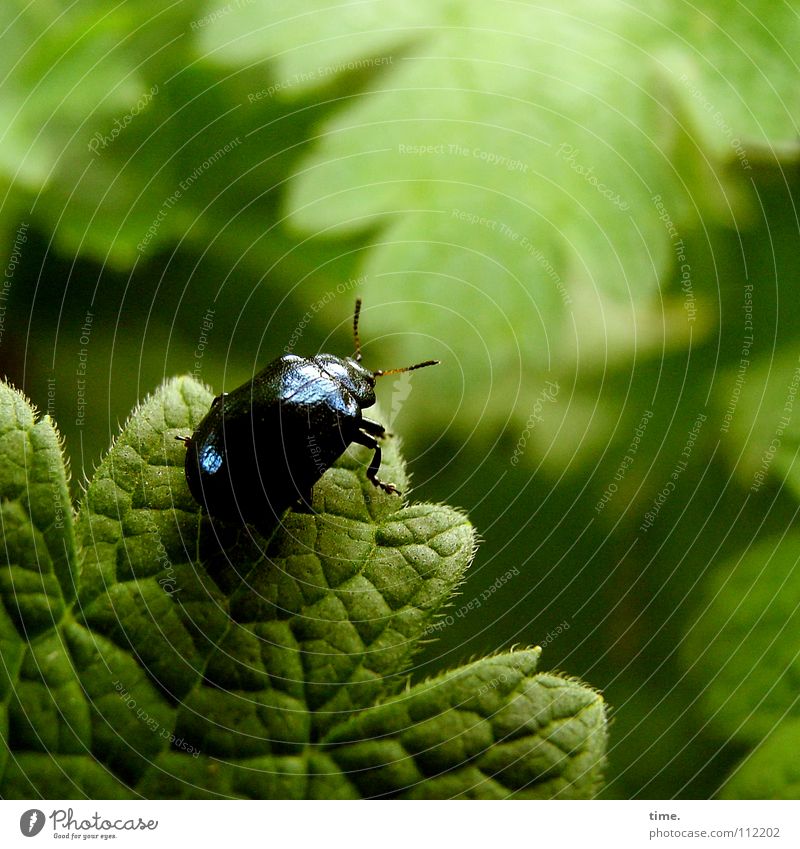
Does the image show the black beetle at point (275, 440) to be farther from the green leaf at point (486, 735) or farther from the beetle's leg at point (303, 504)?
the green leaf at point (486, 735)

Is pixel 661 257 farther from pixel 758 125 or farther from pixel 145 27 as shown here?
pixel 145 27

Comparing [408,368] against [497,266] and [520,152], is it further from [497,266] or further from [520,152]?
[520,152]

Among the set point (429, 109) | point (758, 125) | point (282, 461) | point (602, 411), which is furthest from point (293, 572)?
point (758, 125)

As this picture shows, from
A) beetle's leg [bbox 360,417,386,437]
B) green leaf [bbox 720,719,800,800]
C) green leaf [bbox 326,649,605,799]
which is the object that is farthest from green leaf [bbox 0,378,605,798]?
green leaf [bbox 720,719,800,800]

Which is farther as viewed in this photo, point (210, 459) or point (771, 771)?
point (771, 771)

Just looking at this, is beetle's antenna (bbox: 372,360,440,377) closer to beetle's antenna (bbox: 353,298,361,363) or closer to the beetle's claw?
beetle's antenna (bbox: 353,298,361,363)

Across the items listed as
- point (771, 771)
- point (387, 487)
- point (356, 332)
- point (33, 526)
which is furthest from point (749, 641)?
point (33, 526)

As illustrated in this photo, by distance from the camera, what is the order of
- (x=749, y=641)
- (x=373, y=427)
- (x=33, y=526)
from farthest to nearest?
(x=749, y=641)
(x=373, y=427)
(x=33, y=526)
